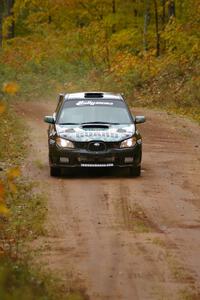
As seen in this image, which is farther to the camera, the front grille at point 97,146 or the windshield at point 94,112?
the windshield at point 94,112

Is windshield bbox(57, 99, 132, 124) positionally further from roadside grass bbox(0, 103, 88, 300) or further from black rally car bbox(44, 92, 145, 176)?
roadside grass bbox(0, 103, 88, 300)

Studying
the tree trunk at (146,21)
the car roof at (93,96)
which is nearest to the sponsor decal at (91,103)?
the car roof at (93,96)

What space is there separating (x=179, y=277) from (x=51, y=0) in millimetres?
36551

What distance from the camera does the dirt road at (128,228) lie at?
1031 cm

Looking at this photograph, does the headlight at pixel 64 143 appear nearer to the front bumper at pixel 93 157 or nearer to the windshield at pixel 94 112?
the front bumper at pixel 93 157

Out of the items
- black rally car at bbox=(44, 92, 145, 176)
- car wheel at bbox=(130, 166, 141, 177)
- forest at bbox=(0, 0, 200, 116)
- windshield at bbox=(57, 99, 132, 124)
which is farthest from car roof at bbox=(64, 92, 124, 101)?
forest at bbox=(0, 0, 200, 116)

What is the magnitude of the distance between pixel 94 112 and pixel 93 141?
4.09 feet

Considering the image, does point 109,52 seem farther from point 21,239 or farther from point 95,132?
point 21,239

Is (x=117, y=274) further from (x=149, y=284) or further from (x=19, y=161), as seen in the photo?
(x=19, y=161)

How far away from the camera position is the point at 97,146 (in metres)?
17.5

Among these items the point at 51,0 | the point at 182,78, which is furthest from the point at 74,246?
the point at 51,0

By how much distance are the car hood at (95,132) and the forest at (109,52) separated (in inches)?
410

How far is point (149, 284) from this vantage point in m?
10.1

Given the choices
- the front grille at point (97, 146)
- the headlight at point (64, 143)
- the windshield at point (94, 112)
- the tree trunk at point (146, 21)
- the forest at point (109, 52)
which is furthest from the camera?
the tree trunk at point (146, 21)
